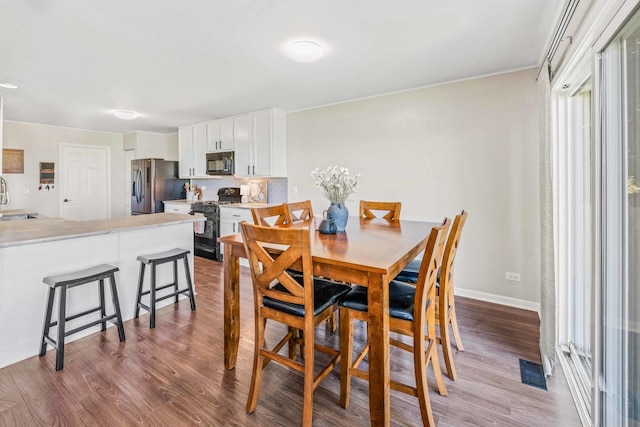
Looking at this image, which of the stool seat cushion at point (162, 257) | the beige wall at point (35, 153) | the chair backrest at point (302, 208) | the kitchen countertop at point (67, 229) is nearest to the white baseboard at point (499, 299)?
the chair backrest at point (302, 208)

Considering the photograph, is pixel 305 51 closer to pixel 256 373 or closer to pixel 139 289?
pixel 256 373

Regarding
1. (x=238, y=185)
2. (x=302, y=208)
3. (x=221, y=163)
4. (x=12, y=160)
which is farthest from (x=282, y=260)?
(x=12, y=160)

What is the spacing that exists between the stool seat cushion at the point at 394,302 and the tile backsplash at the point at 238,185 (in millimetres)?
3376

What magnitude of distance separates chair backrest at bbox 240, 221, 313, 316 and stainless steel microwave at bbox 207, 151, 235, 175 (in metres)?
3.72

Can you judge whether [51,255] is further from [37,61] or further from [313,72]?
[313,72]

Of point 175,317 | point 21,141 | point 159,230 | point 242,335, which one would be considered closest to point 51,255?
point 159,230

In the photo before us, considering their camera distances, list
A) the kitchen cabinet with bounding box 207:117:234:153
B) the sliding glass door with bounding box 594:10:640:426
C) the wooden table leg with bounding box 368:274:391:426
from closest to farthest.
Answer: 1. the sliding glass door with bounding box 594:10:640:426
2. the wooden table leg with bounding box 368:274:391:426
3. the kitchen cabinet with bounding box 207:117:234:153

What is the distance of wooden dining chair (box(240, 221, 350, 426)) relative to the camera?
1.48 metres

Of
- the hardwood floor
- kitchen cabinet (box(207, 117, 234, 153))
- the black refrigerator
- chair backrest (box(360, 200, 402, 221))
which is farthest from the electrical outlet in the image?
the black refrigerator

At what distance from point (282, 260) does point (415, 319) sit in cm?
74

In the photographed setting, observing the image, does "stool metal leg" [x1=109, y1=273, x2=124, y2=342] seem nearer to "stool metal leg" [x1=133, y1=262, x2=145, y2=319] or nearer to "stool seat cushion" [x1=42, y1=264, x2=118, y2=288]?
"stool seat cushion" [x1=42, y1=264, x2=118, y2=288]

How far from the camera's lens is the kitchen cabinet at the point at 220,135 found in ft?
17.0

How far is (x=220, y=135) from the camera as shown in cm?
531

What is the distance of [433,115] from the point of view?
141 inches
